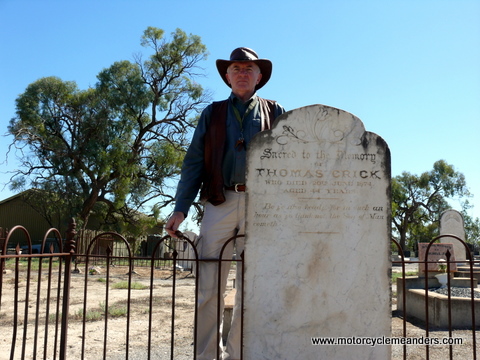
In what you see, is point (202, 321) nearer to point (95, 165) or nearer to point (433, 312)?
point (433, 312)

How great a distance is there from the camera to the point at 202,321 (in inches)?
130

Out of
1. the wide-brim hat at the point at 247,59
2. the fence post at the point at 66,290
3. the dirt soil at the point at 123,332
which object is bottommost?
the dirt soil at the point at 123,332

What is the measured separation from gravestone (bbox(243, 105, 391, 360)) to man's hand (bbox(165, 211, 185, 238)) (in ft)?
2.23

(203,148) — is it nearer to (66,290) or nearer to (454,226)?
(66,290)

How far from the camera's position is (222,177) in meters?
3.38

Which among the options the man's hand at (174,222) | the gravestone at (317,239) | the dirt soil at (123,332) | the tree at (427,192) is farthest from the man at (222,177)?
the tree at (427,192)

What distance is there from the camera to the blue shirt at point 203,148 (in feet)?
11.3

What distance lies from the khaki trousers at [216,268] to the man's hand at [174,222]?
0.62 feet

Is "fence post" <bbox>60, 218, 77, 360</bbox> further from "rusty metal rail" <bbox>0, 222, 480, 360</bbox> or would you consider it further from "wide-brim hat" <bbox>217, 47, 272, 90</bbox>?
"wide-brim hat" <bbox>217, 47, 272, 90</bbox>

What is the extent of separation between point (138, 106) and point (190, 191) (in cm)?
2223

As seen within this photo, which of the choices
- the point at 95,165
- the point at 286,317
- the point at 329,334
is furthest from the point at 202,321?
the point at 95,165

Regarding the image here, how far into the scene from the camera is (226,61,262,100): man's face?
11.7ft

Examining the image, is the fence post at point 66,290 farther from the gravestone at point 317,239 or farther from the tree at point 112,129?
the tree at point 112,129

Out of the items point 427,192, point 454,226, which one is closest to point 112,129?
point 454,226
